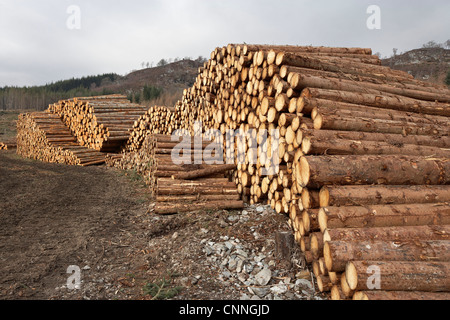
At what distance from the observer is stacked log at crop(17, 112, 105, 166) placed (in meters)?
12.4

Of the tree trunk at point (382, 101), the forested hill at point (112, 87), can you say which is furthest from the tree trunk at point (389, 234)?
the forested hill at point (112, 87)

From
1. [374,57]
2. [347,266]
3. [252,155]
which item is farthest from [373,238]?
[374,57]

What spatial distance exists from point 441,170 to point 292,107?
7.08 feet

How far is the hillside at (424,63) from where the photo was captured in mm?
37453

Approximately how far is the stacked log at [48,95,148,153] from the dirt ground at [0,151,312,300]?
19.7ft

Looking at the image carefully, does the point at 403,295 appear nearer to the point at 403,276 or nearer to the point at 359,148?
the point at 403,276

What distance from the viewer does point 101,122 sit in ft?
41.1

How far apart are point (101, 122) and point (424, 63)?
172ft

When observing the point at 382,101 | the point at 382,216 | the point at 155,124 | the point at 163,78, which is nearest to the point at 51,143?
the point at 155,124

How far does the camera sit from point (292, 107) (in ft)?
13.9

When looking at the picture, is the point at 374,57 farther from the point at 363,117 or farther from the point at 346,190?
the point at 346,190

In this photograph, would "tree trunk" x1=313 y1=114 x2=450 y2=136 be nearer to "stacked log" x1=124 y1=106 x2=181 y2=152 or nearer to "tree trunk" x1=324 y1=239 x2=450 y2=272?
"tree trunk" x1=324 y1=239 x2=450 y2=272

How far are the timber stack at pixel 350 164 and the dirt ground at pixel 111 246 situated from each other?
34.1 inches

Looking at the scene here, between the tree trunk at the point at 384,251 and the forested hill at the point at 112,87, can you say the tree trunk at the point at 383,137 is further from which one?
the forested hill at the point at 112,87
